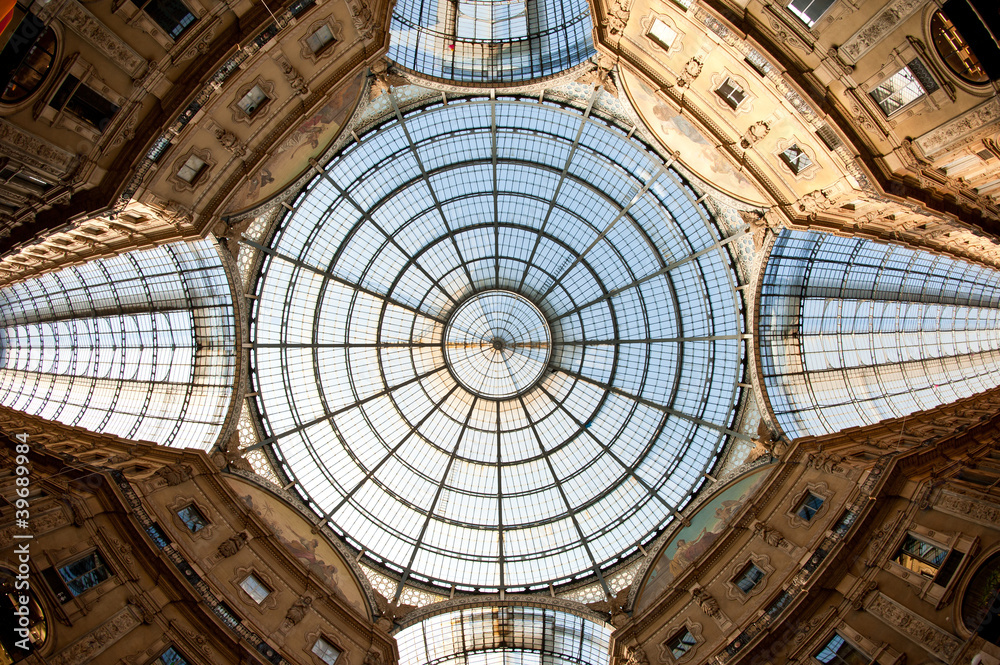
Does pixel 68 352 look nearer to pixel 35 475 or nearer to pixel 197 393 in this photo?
pixel 197 393

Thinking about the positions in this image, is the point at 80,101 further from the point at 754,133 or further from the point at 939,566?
the point at 939,566

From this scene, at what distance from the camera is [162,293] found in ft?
94.4

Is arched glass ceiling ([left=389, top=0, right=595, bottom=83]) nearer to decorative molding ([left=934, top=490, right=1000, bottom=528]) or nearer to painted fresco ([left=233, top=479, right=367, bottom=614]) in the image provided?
decorative molding ([left=934, top=490, right=1000, bottom=528])

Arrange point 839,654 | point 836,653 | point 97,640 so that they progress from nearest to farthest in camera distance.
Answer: point 97,640
point 839,654
point 836,653

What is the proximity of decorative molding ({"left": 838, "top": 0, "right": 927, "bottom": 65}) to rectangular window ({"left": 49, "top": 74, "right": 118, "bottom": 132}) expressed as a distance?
79.4 feet

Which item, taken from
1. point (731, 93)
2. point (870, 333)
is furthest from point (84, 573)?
point (870, 333)

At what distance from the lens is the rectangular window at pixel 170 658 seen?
19891mm

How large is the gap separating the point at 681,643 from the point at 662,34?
2717cm

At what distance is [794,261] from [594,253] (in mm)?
10906

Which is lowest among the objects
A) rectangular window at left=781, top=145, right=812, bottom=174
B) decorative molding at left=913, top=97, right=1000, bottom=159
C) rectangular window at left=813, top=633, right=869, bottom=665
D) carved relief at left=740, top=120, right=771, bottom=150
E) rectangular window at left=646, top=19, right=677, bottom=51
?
rectangular window at left=813, top=633, right=869, bottom=665

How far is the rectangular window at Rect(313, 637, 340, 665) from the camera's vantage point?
25.7m

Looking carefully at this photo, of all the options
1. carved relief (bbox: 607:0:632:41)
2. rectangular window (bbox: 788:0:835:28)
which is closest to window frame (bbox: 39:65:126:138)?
carved relief (bbox: 607:0:632:41)

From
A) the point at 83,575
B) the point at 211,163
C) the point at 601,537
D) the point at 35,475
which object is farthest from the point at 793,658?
the point at 211,163

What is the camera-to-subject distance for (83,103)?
16.8 meters
